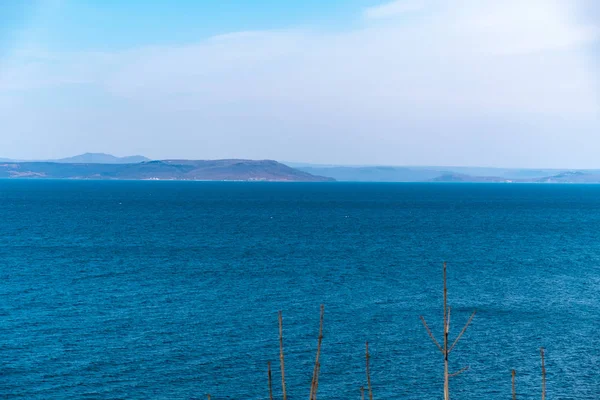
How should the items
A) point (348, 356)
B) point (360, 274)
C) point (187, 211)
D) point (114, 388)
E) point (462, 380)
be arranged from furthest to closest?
point (187, 211) < point (360, 274) < point (348, 356) < point (462, 380) < point (114, 388)

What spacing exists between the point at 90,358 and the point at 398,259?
43798 mm

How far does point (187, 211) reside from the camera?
151 m

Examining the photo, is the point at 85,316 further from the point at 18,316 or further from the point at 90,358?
the point at 90,358

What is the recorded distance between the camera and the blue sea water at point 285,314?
34219 millimetres

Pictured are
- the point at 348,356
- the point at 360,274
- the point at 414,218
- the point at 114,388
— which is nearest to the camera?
the point at 114,388

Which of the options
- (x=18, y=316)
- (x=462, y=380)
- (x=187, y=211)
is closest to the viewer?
(x=462, y=380)

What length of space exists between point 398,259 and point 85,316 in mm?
38372

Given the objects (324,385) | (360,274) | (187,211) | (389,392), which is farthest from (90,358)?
(187,211)

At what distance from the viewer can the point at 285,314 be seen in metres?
46.7

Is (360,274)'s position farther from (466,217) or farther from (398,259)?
(466,217)

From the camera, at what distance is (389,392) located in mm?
33219

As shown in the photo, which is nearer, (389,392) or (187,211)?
(389,392)

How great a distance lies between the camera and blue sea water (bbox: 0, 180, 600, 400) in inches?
1347

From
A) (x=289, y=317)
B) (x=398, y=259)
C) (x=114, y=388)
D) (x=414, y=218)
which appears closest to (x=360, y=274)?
(x=398, y=259)
